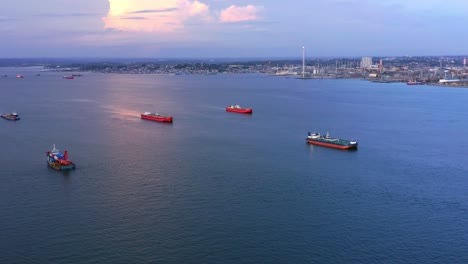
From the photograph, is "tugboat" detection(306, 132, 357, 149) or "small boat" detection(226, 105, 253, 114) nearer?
"tugboat" detection(306, 132, 357, 149)

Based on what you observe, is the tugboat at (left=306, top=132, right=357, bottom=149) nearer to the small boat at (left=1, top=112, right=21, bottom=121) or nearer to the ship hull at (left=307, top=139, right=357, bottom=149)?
the ship hull at (left=307, top=139, right=357, bottom=149)

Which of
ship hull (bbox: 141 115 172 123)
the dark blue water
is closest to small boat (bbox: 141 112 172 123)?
ship hull (bbox: 141 115 172 123)

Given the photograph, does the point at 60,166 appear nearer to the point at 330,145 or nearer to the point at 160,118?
the point at 330,145

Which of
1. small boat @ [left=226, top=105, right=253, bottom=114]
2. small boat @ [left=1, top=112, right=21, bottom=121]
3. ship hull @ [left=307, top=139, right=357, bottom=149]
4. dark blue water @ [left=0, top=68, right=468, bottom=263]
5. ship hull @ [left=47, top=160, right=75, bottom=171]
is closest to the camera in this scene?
dark blue water @ [left=0, top=68, right=468, bottom=263]

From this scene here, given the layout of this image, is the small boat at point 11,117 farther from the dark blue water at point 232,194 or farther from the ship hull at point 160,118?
the ship hull at point 160,118

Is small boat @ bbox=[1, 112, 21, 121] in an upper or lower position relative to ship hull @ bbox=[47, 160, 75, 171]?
upper

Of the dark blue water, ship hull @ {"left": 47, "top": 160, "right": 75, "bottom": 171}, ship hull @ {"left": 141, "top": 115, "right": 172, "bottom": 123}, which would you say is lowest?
the dark blue water
